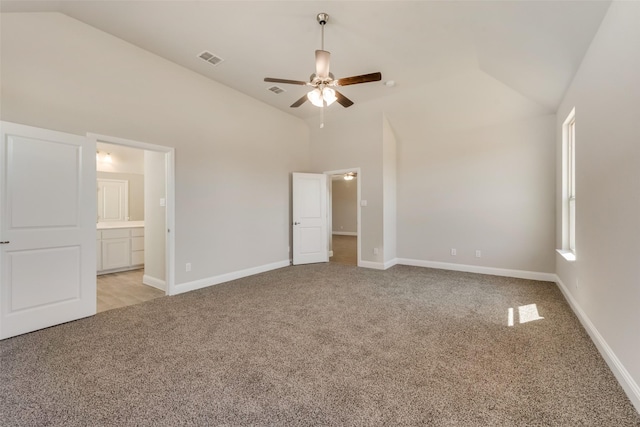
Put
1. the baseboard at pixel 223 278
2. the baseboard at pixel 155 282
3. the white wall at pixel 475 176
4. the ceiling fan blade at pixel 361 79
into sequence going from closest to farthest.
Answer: the ceiling fan blade at pixel 361 79
the baseboard at pixel 223 278
the baseboard at pixel 155 282
the white wall at pixel 475 176

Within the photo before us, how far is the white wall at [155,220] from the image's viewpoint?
4148 millimetres

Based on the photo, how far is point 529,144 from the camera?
177 inches

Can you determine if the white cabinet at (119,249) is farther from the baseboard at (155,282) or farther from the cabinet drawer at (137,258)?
the baseboard at (155,282)

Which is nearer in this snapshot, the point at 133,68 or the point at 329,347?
the point at 329,347

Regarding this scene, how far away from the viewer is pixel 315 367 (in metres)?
2.06

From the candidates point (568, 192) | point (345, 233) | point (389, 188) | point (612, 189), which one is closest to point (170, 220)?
point (389, 188)

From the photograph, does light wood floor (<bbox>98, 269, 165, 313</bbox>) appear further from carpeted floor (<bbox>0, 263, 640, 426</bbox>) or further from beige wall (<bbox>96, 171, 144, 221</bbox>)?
beige wall (<bbox>96, 171, 144, 221</bbox>)

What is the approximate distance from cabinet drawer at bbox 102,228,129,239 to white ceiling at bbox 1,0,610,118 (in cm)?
333

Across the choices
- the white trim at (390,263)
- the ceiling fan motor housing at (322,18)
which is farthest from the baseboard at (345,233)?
the ceiling fan motor housing at (322,18)

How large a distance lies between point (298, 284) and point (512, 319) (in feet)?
9.12

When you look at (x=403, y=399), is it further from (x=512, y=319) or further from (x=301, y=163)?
(x=301, y=163)

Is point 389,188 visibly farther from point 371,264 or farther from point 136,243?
point 136,243

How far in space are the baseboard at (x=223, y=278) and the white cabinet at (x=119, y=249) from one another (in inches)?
87.1

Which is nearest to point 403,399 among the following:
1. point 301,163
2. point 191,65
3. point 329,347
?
point 329,347
